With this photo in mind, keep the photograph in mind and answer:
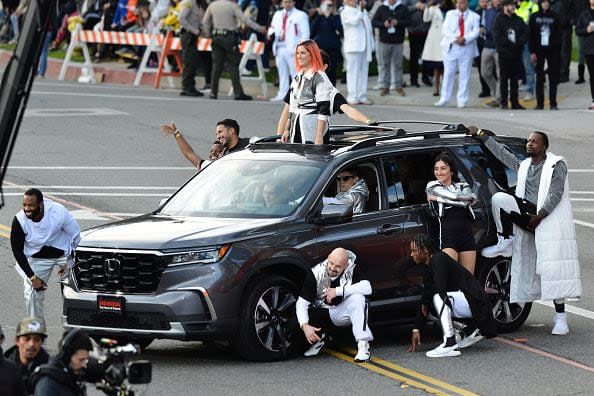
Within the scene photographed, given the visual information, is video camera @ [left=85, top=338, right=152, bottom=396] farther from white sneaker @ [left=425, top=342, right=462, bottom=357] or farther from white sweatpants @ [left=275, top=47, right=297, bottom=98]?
white sweatpants @ [left=275, top=47, right=297, bottom=98]

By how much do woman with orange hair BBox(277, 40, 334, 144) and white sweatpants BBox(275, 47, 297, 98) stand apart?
15339mm

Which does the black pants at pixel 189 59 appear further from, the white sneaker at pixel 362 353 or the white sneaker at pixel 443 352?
the white sneaker at pixel 362 353

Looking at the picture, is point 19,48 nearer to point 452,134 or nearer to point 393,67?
point 452,134

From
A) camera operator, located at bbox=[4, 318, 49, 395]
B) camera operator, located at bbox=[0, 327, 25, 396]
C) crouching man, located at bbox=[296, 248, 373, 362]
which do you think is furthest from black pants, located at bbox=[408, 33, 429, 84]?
camera operator, located at bbox=[0, 327, 25, 396]

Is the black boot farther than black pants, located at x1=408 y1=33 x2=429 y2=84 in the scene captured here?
No

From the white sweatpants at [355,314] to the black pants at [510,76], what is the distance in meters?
17.1

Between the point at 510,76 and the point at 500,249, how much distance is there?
15.8 metres

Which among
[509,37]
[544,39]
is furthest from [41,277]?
[544,39]

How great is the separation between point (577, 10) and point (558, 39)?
167cm

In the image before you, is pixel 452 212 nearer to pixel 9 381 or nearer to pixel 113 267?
pixel 113 267

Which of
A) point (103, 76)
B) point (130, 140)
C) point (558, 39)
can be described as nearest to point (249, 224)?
point (130, 140)

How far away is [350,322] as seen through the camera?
12.6m

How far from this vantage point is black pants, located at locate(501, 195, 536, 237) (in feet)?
45.3

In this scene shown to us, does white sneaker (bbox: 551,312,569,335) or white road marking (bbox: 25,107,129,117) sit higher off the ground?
white road marking (bbox: 25,107,129,117)
